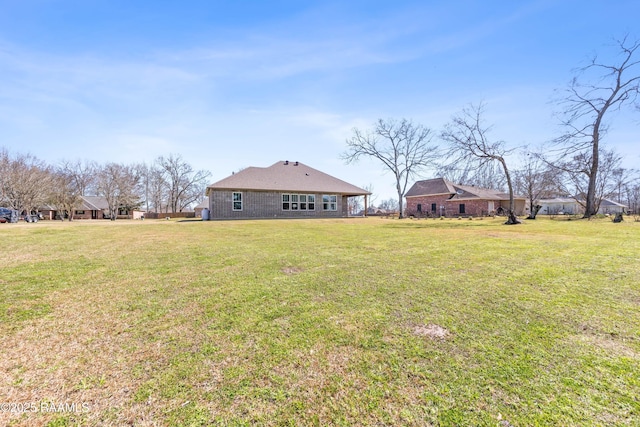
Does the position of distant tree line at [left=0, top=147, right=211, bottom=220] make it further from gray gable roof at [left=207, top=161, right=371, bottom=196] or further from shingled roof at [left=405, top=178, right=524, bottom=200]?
shingled roof at [left=405, top=178, right=524, bottom=200]

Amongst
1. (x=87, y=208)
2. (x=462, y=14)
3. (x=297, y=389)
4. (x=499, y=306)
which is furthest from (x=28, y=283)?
(x=87, y=208)

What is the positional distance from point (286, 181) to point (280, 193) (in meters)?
1.36

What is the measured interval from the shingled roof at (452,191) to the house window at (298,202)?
1911 centimetres

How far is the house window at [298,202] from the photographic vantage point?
23.1 meters

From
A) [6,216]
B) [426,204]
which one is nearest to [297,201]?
[426,204]

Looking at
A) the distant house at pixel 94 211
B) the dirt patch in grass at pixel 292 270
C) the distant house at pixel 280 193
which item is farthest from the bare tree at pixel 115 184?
the dirt patch in grass at pixel 292 270

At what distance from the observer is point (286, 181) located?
2350 cm

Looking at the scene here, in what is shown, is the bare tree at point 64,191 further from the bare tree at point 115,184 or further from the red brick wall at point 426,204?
the red brick wall at point 426,204

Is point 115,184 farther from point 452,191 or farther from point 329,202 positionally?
point 452,191

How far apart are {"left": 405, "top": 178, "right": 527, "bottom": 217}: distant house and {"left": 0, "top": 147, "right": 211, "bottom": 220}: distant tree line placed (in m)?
39.9

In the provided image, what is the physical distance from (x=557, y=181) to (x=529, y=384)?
94.4 feet

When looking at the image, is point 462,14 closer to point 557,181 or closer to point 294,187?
point 294,187

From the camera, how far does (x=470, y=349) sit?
2.22 meters

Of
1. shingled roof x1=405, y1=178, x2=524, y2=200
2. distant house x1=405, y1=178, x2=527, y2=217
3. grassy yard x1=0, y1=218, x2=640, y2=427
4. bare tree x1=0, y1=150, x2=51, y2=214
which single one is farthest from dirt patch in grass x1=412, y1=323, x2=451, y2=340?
bare tree x1=0, y1=150, x2=51, y2=214
